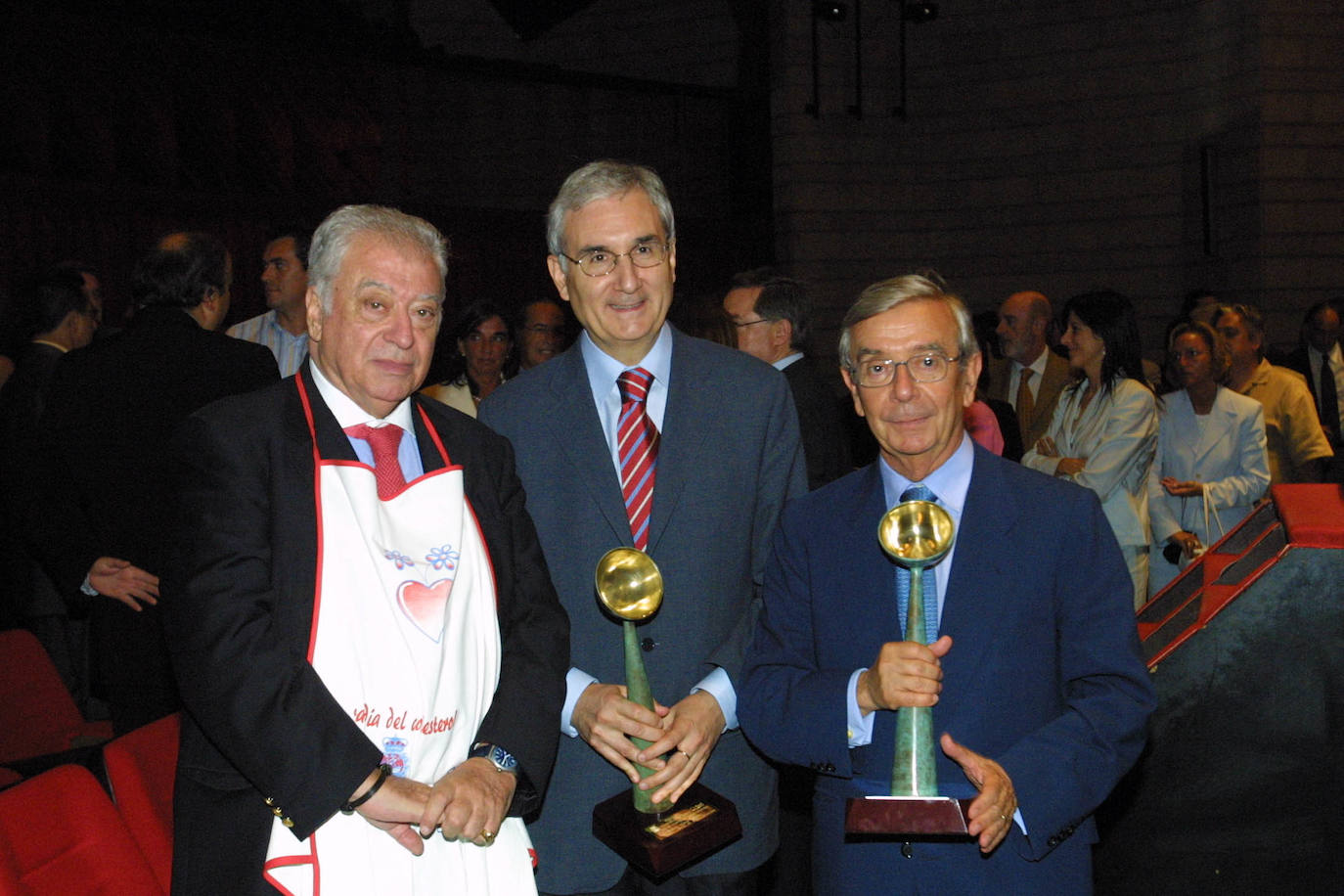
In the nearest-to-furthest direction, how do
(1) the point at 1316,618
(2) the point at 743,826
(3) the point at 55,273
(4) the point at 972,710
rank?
(4) the point at 972,710 < (2) the point at 743,826 < (1) the point at 1316,618 < (3) the point at 55,273

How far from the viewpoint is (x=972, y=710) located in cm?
184

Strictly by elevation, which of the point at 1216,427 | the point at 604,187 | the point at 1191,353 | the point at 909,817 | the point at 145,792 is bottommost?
the point at 145,792

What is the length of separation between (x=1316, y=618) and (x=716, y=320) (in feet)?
6.68

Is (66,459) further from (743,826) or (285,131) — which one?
(285,131)

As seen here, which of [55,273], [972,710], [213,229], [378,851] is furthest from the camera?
[213,229]

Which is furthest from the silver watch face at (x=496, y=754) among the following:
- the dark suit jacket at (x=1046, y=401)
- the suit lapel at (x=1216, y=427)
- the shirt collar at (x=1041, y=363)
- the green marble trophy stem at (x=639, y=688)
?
the shirt collar at (x=1041, y=363)

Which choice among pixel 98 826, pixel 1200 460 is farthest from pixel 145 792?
pixel 1200 460

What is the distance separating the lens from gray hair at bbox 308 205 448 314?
6.18ft

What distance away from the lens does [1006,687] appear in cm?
184

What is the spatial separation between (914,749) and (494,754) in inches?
26.0

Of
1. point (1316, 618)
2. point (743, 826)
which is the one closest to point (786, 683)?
point (743, 826)

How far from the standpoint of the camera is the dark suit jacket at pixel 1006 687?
5.85 ft

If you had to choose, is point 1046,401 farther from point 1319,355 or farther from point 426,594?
point 426,594

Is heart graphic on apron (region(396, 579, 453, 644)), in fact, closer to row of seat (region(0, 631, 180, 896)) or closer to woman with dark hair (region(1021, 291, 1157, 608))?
row of seat (region(0, 631, 180, 896))
